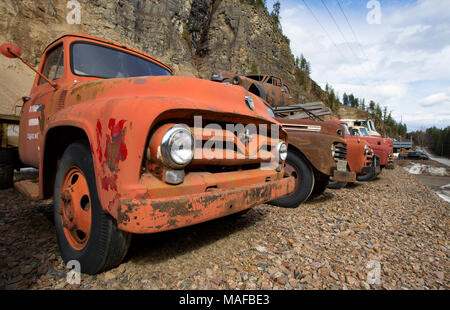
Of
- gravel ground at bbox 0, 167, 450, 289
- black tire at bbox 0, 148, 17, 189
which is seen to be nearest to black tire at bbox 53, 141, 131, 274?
gravel ground at bbox 0, 167, 450, 289

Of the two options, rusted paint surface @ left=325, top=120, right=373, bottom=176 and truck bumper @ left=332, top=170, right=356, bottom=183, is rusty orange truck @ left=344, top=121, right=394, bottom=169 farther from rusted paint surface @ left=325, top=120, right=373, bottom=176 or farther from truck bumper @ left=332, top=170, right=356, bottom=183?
truck bumper @ left=332, top=170, right=356, bottom=183

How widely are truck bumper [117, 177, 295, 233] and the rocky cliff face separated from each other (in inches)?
844

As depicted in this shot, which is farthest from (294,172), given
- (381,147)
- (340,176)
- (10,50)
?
A: (381,147)

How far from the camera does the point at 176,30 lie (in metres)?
27.3

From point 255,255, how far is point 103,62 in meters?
2.56

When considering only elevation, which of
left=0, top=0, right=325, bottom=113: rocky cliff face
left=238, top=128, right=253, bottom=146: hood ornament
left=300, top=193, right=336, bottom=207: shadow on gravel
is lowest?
left=300, top=193, right=336, bottom=207: shadow on gravel

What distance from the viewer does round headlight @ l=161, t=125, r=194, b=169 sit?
1428 millimetres

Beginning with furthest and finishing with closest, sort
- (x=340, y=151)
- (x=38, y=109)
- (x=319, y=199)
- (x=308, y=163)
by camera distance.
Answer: (x=319, y=199) → (x=340, y=151) → (x=308, y=163) → (x=38, y=109)

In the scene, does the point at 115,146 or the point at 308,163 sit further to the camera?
the point at 308,163

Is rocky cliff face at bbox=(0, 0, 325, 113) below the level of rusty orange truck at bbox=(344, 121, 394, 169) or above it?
above

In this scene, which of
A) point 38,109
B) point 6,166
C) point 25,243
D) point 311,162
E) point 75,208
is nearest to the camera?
point 75,208

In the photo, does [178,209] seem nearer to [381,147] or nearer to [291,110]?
[291,110]

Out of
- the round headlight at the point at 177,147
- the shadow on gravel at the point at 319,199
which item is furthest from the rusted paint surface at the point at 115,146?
the shadow on gravel at the point at 319,199
